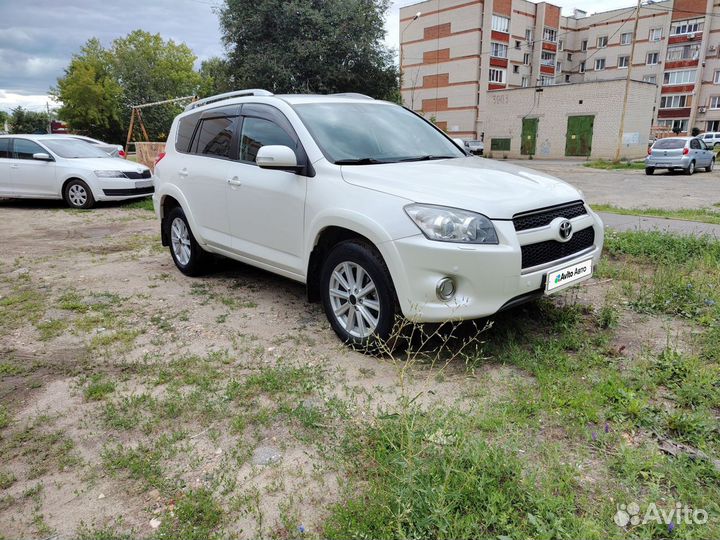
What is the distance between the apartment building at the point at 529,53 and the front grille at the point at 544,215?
45.5 metres

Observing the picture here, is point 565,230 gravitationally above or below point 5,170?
above

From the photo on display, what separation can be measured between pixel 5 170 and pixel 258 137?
9.78 m

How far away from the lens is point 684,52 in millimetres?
50125

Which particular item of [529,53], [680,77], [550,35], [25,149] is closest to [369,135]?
[25,149]

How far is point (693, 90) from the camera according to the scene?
164 feet

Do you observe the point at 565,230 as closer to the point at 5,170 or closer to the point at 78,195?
the point at 78,195

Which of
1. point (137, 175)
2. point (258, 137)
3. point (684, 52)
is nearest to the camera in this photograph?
point (258, 137)

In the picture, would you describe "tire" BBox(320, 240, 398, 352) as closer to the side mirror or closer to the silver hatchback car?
the side mirror

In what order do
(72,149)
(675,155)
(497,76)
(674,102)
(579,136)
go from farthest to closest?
1. (674,102)
2. (497,76)
3. (579,136)
4. (675,155)
5. (72,149)

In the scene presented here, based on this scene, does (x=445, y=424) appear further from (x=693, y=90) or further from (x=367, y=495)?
(x=693, y=90)

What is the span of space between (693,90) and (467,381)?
5955cm

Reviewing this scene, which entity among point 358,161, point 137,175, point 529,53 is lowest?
point 137,175

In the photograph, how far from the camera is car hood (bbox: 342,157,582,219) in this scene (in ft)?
10.8

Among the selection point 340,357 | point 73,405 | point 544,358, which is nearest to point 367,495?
point 340,357
